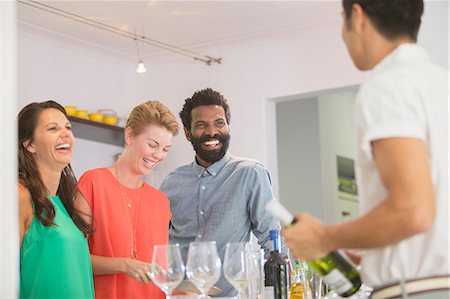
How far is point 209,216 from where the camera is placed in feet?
11.2

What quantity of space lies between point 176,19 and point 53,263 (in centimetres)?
324

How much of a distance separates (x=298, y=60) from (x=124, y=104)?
4.91 feet

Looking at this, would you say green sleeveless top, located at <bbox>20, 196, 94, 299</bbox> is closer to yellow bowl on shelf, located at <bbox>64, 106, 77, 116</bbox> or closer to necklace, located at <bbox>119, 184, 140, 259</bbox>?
necklace, located at <bbox>119, 184, 140, 259</bbox>

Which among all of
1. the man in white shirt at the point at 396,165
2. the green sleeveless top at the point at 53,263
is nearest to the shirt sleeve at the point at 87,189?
the green sleeveless top at the point at 53,263

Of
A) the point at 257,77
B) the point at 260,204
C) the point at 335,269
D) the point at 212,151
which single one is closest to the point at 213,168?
the point at 212,151

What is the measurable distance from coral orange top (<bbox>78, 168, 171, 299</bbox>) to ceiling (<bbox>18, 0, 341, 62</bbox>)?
2.42m

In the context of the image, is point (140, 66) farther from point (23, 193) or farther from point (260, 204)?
point (23, 193)

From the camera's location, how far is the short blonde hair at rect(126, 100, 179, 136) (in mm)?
2902

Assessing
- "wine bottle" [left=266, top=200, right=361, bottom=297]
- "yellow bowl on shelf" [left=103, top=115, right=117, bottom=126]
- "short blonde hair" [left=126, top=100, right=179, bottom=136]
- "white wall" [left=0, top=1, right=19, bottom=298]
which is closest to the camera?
"white wall" [left=0, top=1, right=19, bottom=298]

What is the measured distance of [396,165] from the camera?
1347 millimetres

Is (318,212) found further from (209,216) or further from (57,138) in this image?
(57,138)

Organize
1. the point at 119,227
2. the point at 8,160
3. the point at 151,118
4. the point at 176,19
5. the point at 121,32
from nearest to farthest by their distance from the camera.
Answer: the point at 8,160 → the point at 119,227 → the point at 151,118 → the point at 176,19 → the point at 121,32

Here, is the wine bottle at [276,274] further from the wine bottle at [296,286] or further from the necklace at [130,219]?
the necklace at [130,219]

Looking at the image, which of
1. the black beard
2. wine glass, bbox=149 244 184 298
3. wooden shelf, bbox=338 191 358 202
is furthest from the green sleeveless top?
wooden shelf, bbox=338 191 358 202
